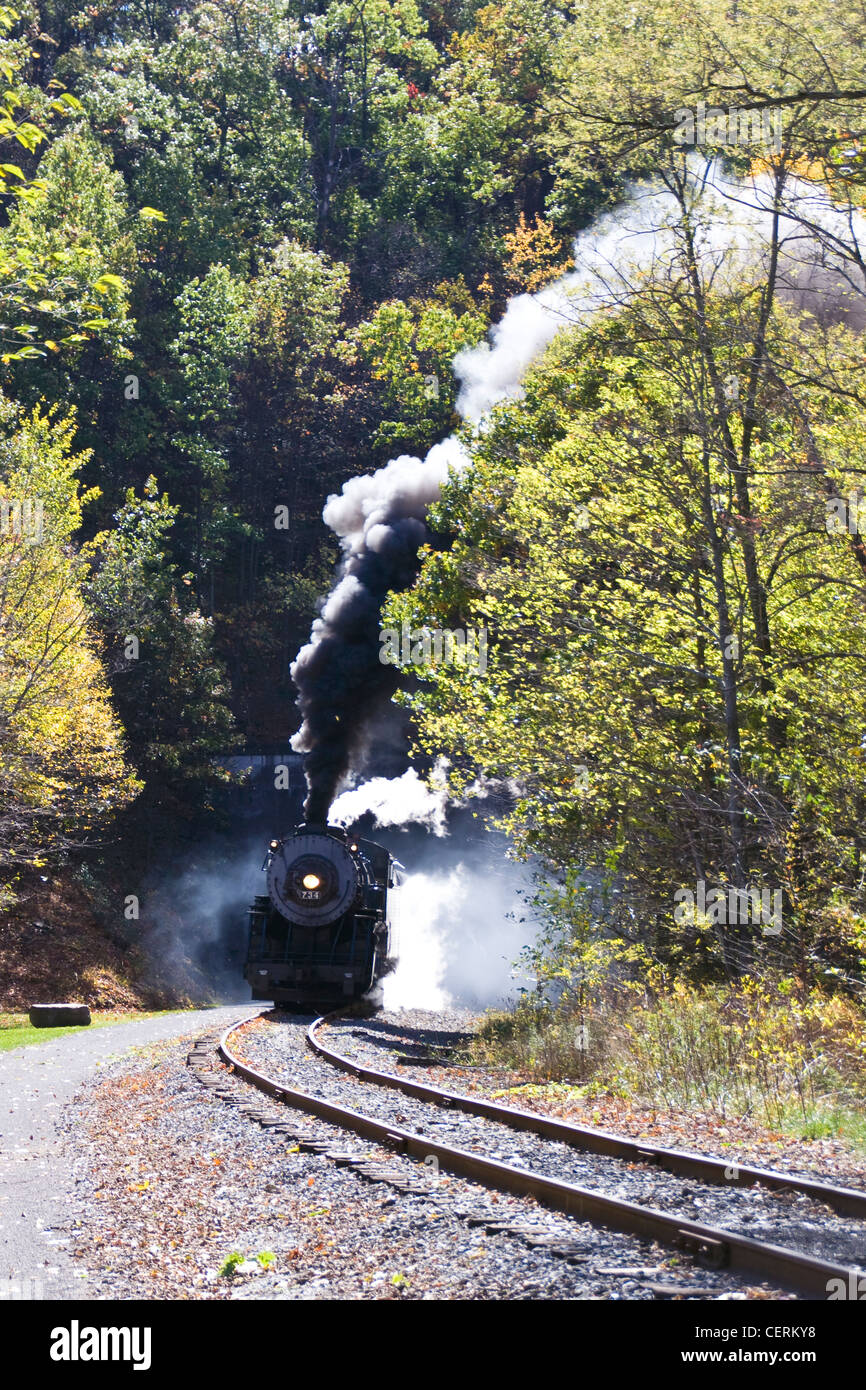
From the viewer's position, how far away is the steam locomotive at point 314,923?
23688 millimetres

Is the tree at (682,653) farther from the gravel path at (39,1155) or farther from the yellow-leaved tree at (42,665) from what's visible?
the yellow-leaved tree at (42,665)

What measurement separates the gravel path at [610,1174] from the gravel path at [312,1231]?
0.64m

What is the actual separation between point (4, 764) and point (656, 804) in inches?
611

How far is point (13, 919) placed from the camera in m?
35.7

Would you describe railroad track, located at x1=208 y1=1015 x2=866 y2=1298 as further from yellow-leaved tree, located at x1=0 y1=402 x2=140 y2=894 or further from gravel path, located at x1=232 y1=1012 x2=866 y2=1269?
yellow-leaved tree, located at x1=0 y1=402 x2=140 y2=894

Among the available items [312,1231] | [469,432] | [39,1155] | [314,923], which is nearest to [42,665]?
[314,923]

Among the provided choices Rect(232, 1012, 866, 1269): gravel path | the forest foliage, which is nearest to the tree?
the forest foliage

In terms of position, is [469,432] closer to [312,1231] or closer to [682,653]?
[682,653]

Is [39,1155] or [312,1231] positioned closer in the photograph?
[312,1231]

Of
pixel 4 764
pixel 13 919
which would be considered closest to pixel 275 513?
pixel 13 919

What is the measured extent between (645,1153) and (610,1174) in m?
0.56

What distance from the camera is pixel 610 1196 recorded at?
801 cm

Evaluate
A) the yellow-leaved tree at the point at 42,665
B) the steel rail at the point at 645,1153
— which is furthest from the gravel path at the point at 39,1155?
the yellow-leaved tree at the point at 42,665
